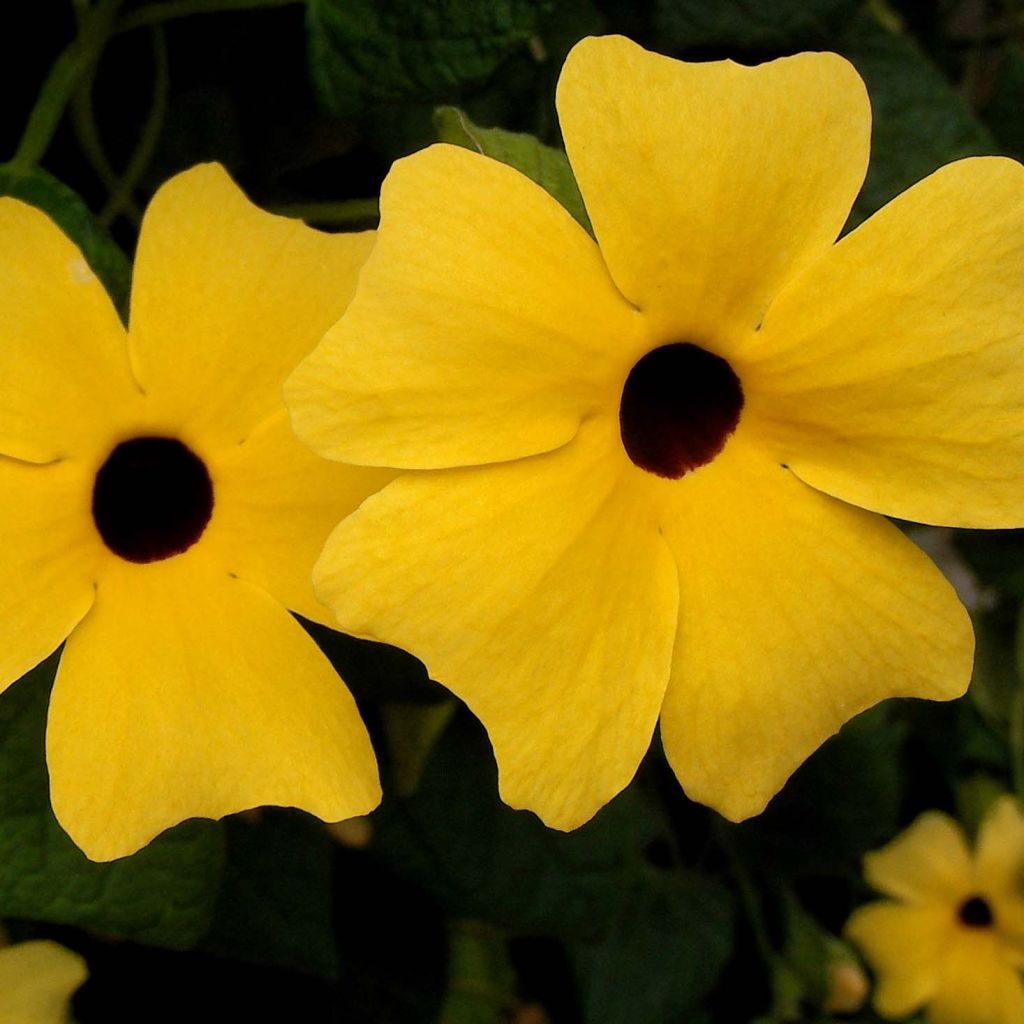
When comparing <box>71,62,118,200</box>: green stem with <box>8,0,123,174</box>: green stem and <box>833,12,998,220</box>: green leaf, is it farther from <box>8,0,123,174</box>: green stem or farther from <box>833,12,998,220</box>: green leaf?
<box>833,12,998,220</box>: green leaf

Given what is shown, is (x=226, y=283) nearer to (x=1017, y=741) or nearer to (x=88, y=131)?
(x=88, y=131)

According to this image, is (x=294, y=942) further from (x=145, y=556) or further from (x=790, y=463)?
(x=790, y=463)

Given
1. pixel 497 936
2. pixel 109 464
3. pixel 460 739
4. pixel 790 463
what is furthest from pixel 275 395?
pixel 497 936

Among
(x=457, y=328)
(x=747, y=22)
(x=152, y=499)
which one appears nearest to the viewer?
(x=457, y=328)

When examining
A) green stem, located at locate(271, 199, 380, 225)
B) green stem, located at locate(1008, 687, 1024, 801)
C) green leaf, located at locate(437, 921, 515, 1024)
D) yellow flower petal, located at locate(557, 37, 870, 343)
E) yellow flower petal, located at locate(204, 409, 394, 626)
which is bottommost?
green leaf, located at locate(437, 921, 515, 1024)

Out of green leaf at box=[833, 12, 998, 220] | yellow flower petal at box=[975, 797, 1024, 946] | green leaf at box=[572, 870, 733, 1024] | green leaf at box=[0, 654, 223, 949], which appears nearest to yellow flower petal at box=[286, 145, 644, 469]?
green leaf at box=[0, 654, 223, 949]

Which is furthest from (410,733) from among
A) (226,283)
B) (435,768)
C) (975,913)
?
(975,913)
